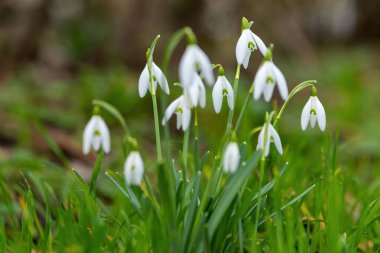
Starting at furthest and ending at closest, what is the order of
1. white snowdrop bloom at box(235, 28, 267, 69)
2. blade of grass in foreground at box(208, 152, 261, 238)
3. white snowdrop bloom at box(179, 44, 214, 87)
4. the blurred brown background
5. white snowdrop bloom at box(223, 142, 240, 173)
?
1. the blurred brown background
2. white snowdrop bloom at box(235, 28, 267, 69)
3. blade of grass in foreground at box(208, 152, 261, 238)
4. white snowdrop bloom at box(223, 142, 240, 173)
5. white snowdrop bloom at box(179, 44, 214, 87)

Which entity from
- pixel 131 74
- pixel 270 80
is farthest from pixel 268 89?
pixel 131 74

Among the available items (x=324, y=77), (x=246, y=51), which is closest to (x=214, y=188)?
(x=246, y=51)

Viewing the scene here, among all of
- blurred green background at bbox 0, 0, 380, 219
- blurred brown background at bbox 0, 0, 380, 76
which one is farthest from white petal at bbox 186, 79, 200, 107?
blurred brown background at bbox 0, 0, 380, 76

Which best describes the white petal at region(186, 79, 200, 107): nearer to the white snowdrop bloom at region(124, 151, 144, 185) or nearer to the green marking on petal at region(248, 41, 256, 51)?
the white snowdrop bloom at region(124, 151, 144, 185)

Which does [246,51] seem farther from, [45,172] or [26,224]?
[45,172]

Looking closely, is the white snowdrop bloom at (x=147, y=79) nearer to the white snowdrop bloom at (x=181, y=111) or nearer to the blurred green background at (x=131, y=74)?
the white snowdrop bloom at (x=181, y=111)

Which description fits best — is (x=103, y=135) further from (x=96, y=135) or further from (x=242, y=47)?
(x=242, y=47)
